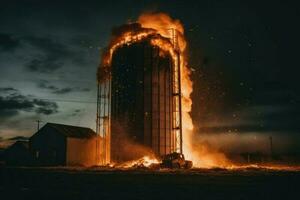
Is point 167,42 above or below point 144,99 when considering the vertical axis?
above

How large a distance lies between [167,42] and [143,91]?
303 inches

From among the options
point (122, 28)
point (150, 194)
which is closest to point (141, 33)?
point (122, 28)

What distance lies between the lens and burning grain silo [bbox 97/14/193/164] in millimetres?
46156

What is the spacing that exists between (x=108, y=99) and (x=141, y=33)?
9.99 m

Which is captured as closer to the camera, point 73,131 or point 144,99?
point 144,99

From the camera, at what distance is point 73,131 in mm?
60000

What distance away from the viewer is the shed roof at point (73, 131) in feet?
186

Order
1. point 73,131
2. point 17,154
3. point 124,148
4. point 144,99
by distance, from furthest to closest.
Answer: point 17,154 < point 73,131 < point 144,99 < point 124,148

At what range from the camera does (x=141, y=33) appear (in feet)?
157

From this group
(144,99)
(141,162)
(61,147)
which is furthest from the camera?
(61,147)

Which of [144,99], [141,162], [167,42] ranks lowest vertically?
[141,162]

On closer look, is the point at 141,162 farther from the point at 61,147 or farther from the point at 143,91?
the point at 61,147

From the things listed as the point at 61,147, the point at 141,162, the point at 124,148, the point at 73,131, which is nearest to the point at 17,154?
the point at 73,131

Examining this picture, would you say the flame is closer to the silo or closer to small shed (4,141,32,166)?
the silo
